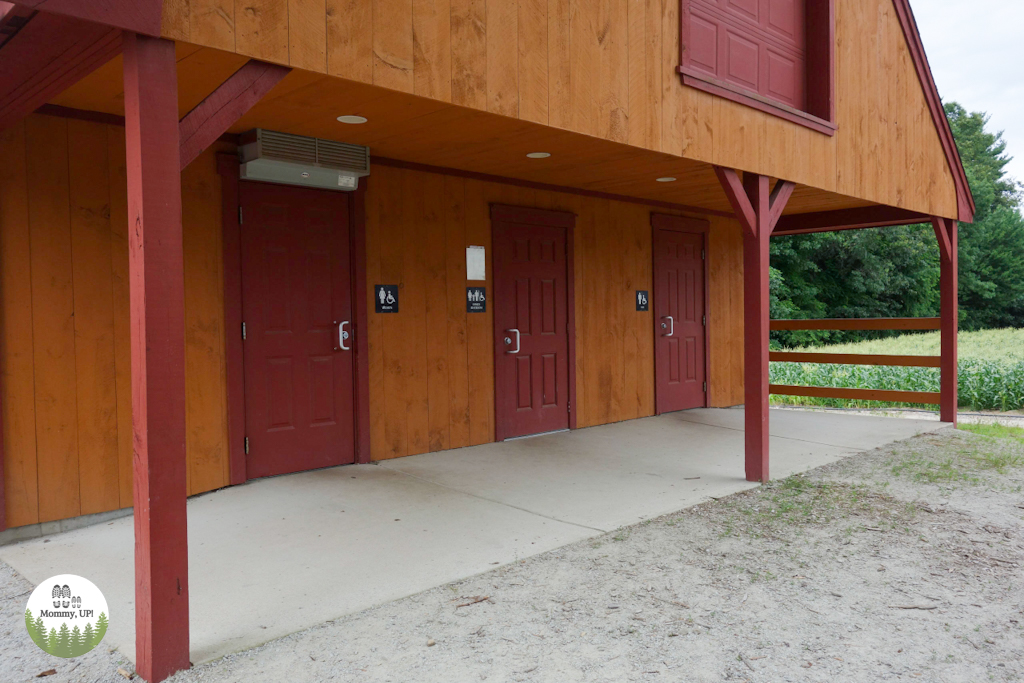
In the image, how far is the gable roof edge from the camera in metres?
7.58

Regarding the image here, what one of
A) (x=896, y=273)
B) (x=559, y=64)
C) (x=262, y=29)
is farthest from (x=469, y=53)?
(x=896, y=273)

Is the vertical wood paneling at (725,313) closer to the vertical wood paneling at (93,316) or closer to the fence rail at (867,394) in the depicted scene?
the fence rail at (867,394)

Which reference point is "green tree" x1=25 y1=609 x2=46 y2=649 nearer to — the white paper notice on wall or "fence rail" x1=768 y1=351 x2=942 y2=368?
the white paper notice on wall

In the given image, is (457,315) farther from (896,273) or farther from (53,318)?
(896,273)

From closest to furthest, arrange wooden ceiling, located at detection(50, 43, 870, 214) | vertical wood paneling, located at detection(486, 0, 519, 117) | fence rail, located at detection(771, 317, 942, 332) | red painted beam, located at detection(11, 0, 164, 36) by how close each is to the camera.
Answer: red painted beam, located at detection(11, 0, 164, 36)
wooden ceiling, located at detection(50, 43, 870, 214)
vertical wood paneling, located at detection(486, 0, 519, 117)
fence rail, located at detection(771, 317, 942, 332)

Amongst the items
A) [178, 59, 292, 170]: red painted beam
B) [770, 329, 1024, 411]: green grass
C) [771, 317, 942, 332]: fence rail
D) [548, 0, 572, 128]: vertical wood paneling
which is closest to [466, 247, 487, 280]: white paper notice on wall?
[548, 0, 572, 128]: vertical wood paneling

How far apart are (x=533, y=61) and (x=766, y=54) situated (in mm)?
3087

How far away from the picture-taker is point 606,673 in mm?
2572

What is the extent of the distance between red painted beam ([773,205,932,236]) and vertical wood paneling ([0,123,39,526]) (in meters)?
7.82

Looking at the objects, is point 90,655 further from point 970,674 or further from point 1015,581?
point 1015,581

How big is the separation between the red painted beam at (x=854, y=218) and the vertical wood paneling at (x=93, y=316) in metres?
7.43

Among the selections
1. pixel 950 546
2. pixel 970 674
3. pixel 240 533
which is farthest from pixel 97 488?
pixel 950 546

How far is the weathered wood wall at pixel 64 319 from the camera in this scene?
396cm

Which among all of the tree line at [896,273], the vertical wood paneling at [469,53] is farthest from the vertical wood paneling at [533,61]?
the tree line at [896,273]
